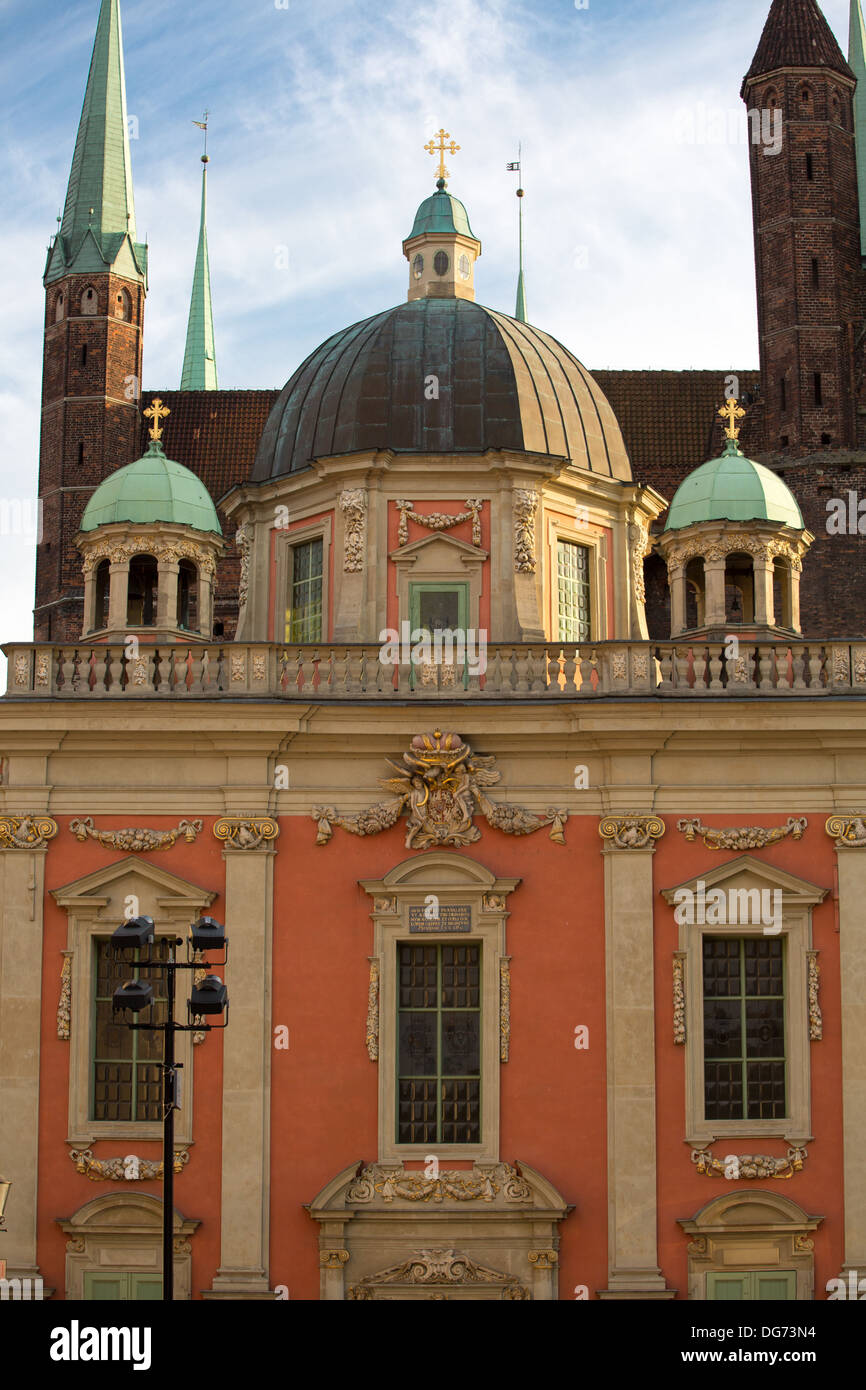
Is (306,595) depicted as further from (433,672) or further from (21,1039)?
(21,1039)

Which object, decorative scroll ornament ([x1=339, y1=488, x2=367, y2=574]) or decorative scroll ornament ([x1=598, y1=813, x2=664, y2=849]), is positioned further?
decorative scroll ornament ([x1=339, y1=488, x2=367, y2=574])

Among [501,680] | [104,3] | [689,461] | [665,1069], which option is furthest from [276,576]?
[104,3]

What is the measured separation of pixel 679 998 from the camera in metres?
28.1

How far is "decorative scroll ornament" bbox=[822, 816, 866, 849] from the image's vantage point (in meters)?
28.6

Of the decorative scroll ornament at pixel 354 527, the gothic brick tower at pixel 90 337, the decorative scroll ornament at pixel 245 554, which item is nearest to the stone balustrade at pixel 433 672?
the decorative scroll ornament at pixel 354 527

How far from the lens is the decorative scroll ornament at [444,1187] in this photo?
27.7 metres

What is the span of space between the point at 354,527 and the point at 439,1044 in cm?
840

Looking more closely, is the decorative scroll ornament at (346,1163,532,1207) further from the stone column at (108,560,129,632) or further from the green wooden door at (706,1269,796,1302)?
the stone column at (108,560,129,632)

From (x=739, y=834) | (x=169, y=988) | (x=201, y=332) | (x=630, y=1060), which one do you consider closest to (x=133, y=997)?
(x=169, y=988)

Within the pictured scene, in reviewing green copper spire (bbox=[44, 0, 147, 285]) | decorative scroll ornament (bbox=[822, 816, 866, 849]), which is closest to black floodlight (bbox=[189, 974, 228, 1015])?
decorative scroll ornament (bbox=[822, 816, 866, 849])

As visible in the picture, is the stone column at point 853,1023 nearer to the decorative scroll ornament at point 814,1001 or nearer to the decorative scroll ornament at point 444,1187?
the decorative scroll ornament at point 814,1001

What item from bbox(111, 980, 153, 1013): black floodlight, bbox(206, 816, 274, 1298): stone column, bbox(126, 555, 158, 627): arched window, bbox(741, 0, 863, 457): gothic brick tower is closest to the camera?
bbox(111, 980, 153, 1013): black floodlight

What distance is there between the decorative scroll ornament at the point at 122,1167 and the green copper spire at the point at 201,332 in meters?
44.8

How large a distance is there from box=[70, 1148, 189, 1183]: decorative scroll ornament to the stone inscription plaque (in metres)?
4.59
